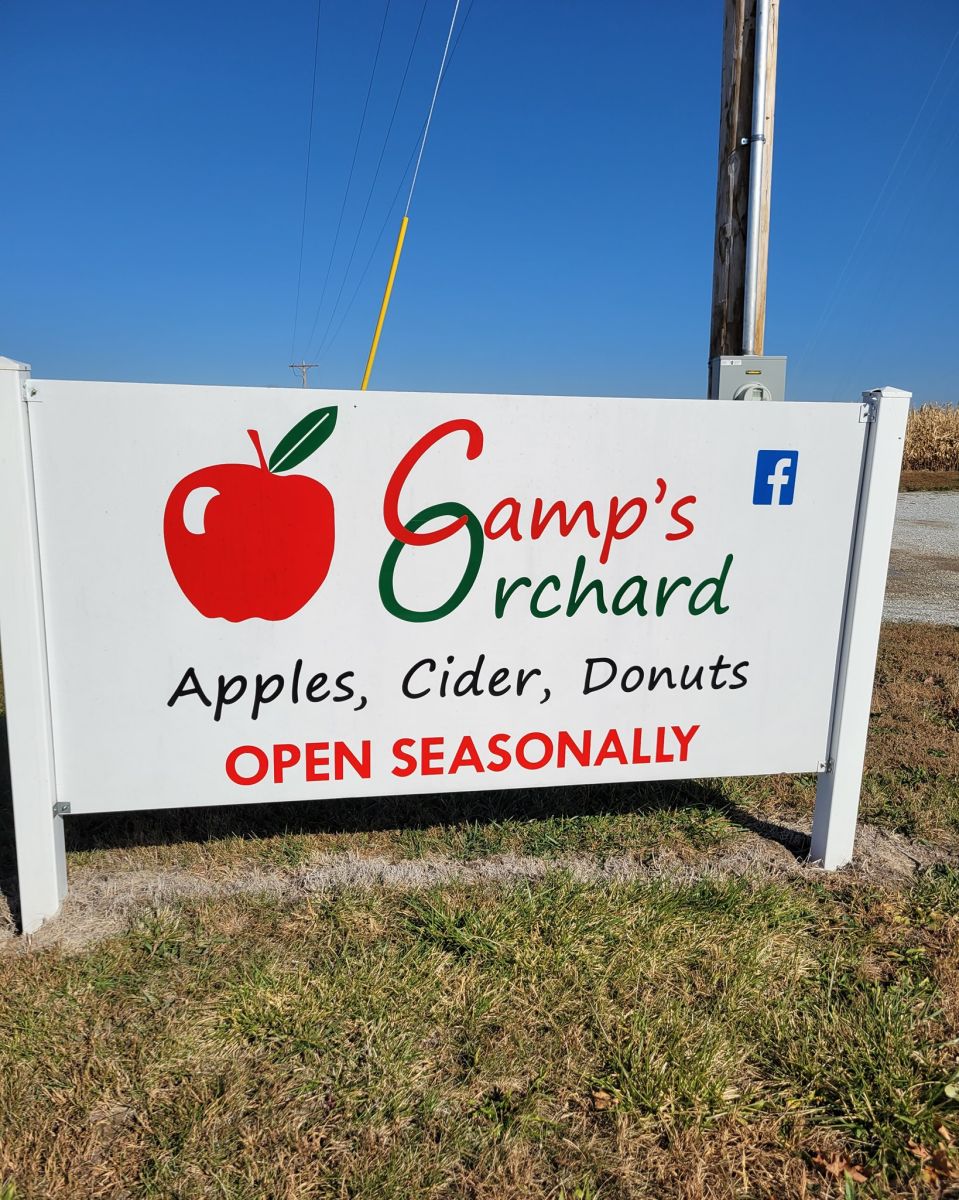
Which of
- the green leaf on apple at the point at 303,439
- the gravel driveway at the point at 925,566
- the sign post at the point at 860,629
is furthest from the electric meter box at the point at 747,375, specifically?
the gravel driveway at the point at 925,566

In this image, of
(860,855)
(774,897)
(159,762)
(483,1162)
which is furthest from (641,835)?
(159,762)

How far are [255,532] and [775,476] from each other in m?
1.86

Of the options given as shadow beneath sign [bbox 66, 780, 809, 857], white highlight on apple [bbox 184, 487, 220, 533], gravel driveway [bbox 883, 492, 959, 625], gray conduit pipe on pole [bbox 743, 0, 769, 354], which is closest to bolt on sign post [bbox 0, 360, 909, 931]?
white highlight on apple [bbox 184, 487, 220, 533]

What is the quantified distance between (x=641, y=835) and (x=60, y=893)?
7.26 feet

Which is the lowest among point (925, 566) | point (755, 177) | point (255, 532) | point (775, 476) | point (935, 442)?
point (925, 566)

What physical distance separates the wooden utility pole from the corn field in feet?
87.1

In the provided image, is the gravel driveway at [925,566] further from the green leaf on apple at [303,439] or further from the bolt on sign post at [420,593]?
the green leaf on apple at [303,439]

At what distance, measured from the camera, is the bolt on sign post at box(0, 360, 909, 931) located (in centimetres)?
265

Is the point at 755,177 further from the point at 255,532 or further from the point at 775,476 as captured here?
the point at 255,532

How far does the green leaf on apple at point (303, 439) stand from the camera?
269 centimetres

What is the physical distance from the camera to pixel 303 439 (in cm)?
270

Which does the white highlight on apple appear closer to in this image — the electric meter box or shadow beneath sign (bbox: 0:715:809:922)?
shadow beneath sign (bbox: 0:715:809:922)

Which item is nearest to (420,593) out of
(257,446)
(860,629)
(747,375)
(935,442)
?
(257,446)

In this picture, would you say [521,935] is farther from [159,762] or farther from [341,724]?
[159,762]
